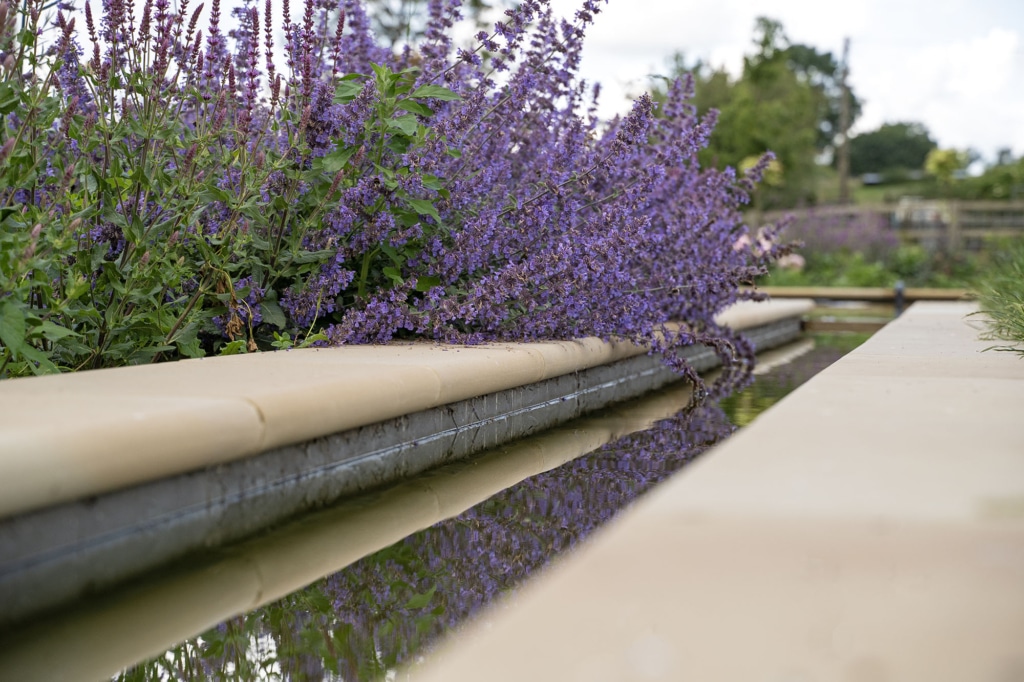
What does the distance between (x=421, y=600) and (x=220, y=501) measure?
62 cm

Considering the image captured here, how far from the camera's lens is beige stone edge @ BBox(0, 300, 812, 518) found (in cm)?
212

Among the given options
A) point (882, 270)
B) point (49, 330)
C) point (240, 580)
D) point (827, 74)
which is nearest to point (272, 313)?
point (49, 330)

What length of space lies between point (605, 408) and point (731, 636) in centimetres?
363

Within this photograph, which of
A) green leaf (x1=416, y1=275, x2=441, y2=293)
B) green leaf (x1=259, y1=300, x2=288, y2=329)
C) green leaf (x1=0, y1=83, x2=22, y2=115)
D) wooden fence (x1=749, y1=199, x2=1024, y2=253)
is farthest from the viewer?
wooden fence (x1=749, y1=199, x2=1024, y2=253)

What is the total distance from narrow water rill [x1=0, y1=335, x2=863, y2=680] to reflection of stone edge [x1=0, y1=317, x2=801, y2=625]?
60mm

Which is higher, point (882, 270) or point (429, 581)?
point (429, 581)

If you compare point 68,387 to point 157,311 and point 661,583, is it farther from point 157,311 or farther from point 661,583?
point 661,583

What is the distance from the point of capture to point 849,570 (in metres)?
1.71

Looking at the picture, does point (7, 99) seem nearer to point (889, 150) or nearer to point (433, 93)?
point (433, 93)

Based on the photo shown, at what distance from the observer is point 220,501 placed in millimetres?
2645

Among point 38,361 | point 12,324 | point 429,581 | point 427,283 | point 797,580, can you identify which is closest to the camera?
point 797,580

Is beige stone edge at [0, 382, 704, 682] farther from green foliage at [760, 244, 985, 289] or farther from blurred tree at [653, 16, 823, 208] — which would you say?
blurred tree at [653, 16, 823, 208]

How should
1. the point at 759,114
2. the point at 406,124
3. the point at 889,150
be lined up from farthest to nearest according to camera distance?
the point at 889,150
the point at 759,114
the point at 406,124

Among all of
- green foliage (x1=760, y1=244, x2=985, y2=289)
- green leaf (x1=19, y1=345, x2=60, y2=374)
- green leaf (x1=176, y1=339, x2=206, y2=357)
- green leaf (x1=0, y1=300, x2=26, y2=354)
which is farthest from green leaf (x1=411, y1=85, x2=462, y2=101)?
green foliage (x1=760, y1=244, x2=985, y2=289)
